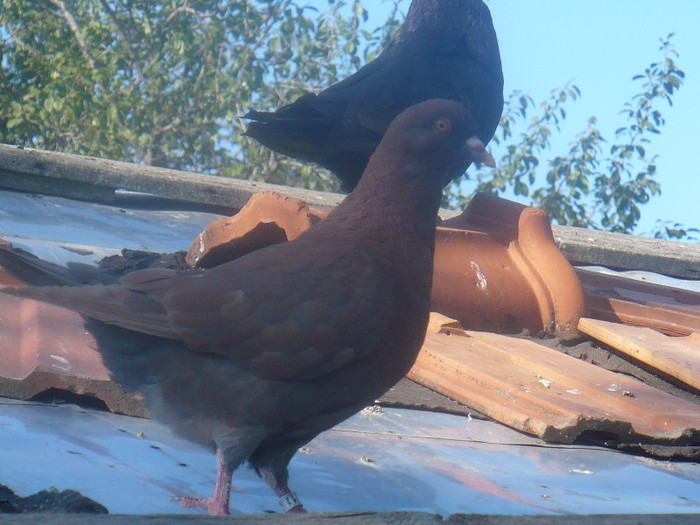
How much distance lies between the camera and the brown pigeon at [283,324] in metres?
1.73

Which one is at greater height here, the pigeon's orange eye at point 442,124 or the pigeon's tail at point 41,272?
the pigeon's orange eye at point 442,124

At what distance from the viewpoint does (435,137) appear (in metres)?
2.01

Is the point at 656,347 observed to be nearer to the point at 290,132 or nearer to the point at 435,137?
the point at 435,137

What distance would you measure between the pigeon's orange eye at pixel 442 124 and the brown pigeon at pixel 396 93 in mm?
2110

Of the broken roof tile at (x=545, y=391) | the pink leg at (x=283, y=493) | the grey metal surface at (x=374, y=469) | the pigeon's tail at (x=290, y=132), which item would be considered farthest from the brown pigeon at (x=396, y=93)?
the pink leg at (x=283, y=493)

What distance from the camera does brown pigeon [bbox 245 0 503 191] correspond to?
436 cm

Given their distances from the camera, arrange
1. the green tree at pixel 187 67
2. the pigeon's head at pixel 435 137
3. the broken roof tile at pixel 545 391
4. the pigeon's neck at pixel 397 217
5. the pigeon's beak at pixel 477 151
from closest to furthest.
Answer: the pigeon's neck at pixel 397 217
the pigeon's head at pixel 435 137
the pigeon's beak at pixel 477 151
the broken roof tile at pixel 545 391
the green tree at pixel 187 67

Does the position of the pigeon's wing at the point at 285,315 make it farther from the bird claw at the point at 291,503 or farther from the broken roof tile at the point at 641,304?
the broken roof tile at the point at 641,304

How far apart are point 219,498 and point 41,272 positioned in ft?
2.45

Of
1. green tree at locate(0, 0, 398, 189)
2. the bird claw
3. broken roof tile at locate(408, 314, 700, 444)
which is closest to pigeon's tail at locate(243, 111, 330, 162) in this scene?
broken roof tile at locate(408, 314, 700, 444)

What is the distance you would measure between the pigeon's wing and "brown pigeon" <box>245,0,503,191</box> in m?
2.45

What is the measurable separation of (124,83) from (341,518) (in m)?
10.6

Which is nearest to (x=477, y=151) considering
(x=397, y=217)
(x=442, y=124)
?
(x=442, y=124)

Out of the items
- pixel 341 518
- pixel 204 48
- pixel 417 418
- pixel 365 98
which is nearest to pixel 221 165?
pixel 204 48
